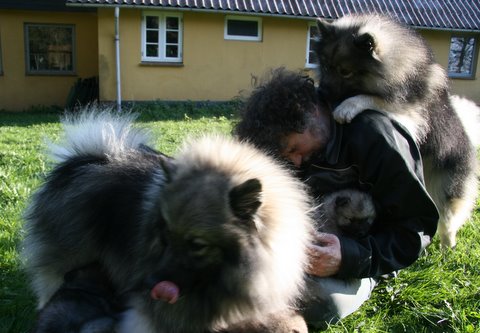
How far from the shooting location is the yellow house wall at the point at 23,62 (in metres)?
13.8

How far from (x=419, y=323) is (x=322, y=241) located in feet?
2.76

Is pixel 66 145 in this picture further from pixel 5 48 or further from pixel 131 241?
pixel 5 48

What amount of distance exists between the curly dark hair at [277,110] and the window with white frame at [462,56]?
48.5 ft

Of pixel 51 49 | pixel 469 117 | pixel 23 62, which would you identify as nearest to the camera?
pixel 469 117

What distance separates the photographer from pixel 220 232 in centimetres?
189

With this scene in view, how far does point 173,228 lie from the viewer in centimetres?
190

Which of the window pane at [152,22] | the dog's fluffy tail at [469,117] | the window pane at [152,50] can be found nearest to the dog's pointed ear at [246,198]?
the dog's fluffy tail at [469,117]

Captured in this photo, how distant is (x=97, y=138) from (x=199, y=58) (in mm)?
10762

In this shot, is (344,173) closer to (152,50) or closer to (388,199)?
(388,199)

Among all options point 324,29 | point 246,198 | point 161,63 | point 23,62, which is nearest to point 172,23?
point 161,63

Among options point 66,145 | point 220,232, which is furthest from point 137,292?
point 66,145

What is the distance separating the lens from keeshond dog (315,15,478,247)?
326cm

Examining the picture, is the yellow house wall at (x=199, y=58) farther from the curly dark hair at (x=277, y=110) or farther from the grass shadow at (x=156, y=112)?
the curly dark hair at (x=277, y=110)

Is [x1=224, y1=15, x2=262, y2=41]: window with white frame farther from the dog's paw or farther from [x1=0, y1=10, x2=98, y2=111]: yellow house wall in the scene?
the dog's paw
